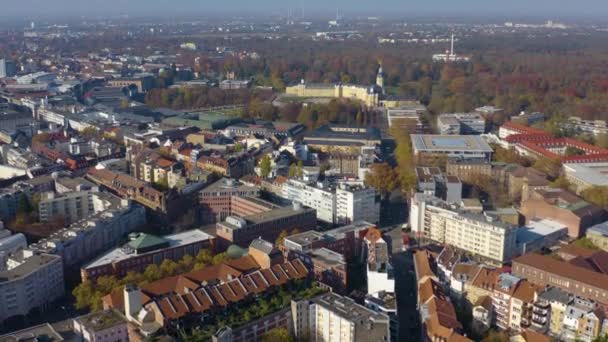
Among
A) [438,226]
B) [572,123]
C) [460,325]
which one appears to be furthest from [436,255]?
[572,123]

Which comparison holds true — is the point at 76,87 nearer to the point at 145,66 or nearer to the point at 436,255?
the point at 145,66

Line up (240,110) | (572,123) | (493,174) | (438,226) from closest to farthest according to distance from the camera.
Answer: (438,226) < (493,174) < (572,123) < (240,110)

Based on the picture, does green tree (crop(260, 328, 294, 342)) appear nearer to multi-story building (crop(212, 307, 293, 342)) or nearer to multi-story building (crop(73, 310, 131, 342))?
multi-story building (crop(212, 307, 293, 342))

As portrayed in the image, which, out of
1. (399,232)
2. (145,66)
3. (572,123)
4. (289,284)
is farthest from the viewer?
(145,66)

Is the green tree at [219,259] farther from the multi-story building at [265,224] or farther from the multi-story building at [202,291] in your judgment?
the multi-story building at [265,224]

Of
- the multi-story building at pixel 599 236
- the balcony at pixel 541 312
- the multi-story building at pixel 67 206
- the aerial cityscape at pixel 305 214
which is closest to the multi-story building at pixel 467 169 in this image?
the aerial cityscape at pixel 305 214

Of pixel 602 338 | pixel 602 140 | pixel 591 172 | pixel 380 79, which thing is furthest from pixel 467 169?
pixel 380 79
